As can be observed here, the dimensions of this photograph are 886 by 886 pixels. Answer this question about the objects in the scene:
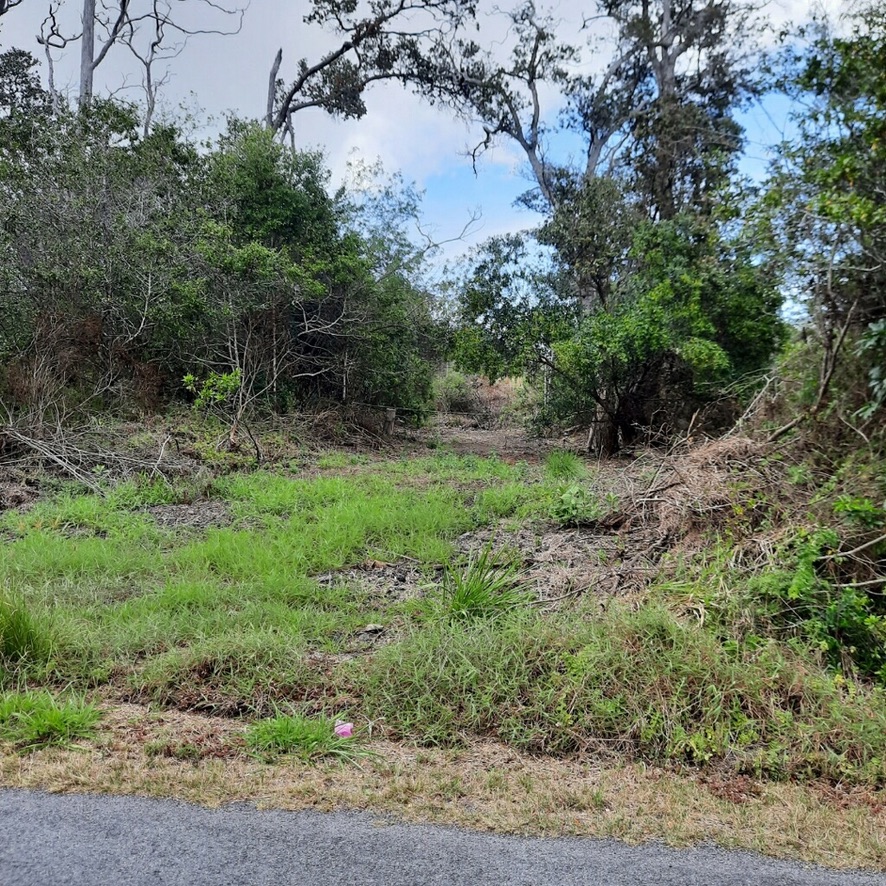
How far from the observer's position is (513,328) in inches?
454

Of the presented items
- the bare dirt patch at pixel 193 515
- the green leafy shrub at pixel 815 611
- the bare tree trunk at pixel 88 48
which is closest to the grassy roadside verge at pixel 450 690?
the green leafy shrub at pixel 815 611

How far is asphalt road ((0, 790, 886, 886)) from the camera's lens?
2.09 meters

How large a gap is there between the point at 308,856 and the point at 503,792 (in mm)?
805

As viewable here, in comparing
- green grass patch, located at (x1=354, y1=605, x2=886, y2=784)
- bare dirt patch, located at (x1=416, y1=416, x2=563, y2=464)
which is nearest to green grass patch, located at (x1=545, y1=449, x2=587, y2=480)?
bare dirt patch, located at (x1=416, y1=416, x2=563, y2=464)

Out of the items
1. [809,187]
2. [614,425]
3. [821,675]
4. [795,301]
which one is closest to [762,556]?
[821,675]

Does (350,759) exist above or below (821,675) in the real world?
below

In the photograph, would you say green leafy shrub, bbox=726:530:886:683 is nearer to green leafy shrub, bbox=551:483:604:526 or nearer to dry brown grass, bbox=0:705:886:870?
dry brown grass, bbox=0:705:886:870

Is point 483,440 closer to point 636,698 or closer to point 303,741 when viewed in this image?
point 636,698

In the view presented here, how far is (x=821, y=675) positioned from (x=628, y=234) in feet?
30.5

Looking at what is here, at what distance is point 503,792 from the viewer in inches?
101

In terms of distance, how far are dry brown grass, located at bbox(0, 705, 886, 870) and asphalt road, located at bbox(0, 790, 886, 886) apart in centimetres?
8

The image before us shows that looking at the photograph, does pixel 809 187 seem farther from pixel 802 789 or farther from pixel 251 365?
pixel 251 365

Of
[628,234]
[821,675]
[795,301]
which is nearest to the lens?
[821,675]

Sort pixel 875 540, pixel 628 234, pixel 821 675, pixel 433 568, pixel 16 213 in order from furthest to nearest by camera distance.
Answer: pixel 628 234 < pixel 16 213 < pixel 433 568 < pixel 875 540 < pixel 821 675
